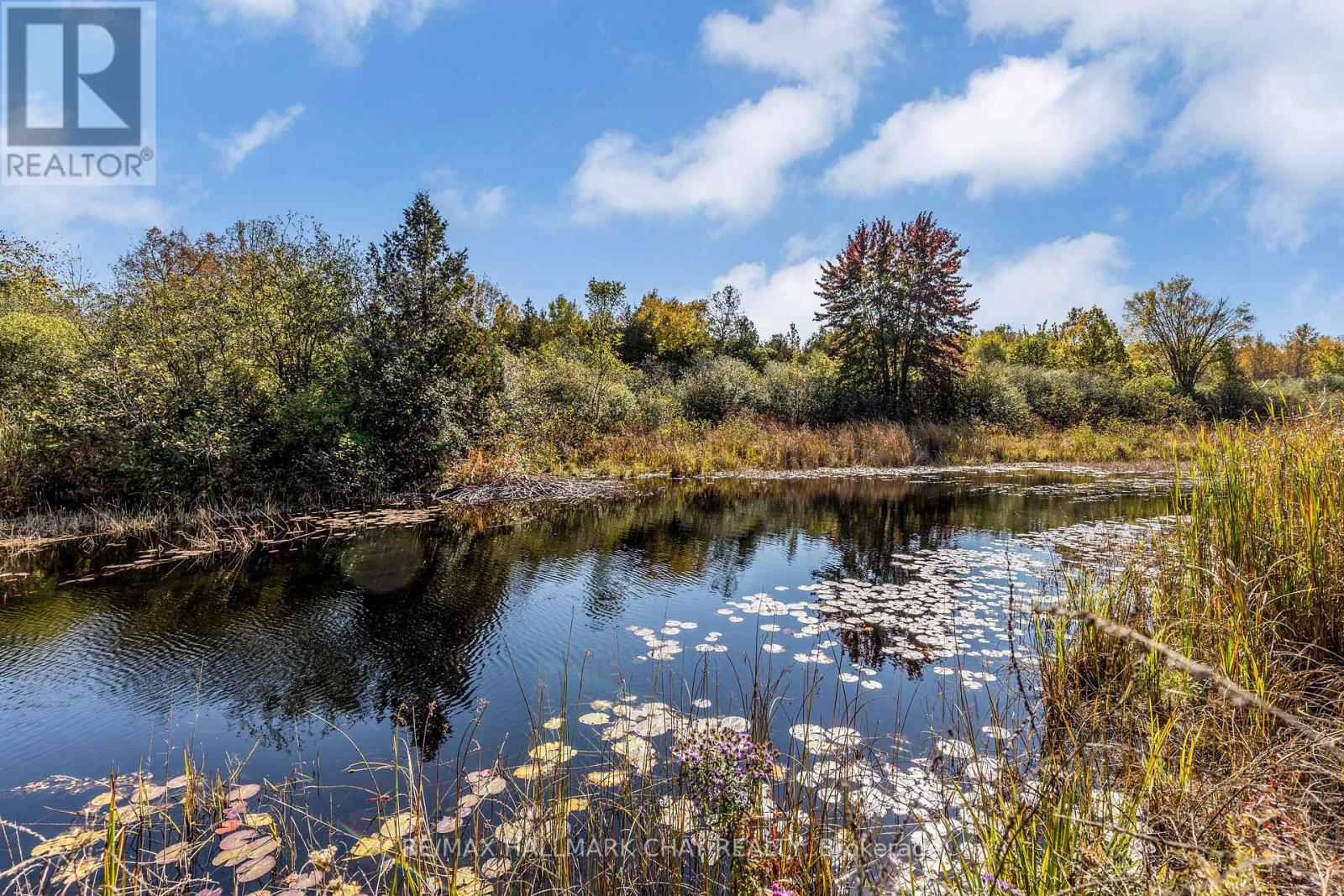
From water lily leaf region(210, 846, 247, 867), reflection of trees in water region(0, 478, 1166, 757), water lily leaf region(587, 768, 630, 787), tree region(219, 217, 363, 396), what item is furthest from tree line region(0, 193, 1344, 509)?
water lily leaf region(210, 846, 247, 867)

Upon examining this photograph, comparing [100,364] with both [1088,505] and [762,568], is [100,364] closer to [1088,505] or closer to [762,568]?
[762,568]

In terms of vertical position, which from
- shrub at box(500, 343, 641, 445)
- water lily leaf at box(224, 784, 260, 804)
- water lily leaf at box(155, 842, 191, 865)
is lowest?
water lily leaf at box(224, 784, 260, 804)

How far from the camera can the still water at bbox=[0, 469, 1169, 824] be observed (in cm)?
425

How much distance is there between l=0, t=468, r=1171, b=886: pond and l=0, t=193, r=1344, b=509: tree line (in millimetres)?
3185

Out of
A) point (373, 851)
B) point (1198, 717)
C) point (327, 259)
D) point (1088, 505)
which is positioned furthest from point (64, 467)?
point (1088, 505)

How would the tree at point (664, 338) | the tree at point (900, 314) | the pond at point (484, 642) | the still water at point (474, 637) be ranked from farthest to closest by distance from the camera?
the tree at point (664, 338) → the tree at point (900, 314) → the still water at point (474, 637) → the pond at point (484, 642)

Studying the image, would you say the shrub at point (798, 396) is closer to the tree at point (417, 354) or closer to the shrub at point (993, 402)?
the shrub at point (993, 402)

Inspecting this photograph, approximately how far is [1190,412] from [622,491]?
2781cm

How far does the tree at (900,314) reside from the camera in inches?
977

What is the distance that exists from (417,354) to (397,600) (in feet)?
28.6

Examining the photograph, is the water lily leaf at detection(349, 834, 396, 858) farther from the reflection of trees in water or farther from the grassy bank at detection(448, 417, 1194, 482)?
the grassy bank at detection(448, 417, 1194, 482)

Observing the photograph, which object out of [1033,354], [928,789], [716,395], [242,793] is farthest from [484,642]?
[1033,354]

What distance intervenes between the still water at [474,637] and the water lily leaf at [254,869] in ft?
2.93

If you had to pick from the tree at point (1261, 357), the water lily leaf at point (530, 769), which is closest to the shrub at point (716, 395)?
the water lily leaf at point (530, 769)
